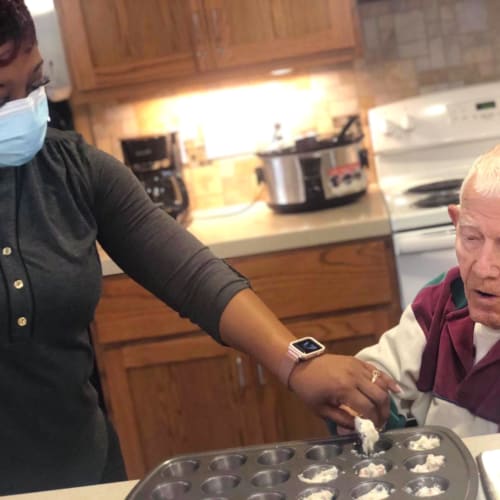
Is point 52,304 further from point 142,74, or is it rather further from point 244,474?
point 142,74

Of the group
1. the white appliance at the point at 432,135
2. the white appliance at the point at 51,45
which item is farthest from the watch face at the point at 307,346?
the white appliance at the point at 51,45

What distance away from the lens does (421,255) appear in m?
2.26

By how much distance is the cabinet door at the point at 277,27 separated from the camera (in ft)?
8.05

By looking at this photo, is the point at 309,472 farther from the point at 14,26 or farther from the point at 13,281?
the point at 14,26

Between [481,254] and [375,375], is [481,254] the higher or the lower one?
the higher one

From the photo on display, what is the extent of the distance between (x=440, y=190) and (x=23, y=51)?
61.9 inches

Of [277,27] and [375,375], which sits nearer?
[375,375]

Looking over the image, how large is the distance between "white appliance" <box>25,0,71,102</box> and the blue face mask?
1.35 meters

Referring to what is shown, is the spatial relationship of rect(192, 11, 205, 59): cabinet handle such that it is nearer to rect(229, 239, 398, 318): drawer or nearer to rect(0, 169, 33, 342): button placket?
rect(229, 239, 398, 318): drawer

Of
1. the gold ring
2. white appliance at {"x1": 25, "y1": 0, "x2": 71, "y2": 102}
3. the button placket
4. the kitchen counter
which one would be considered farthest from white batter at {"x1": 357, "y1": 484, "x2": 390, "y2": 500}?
white appliance at {"x1": 25, "y1": 0, "x2": 71, "y2": 102}

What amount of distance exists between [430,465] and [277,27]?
5.93 ft

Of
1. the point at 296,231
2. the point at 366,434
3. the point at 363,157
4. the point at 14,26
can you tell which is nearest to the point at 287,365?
the point at 366,434

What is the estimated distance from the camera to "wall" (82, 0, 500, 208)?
2.75m

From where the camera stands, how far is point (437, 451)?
940mm
